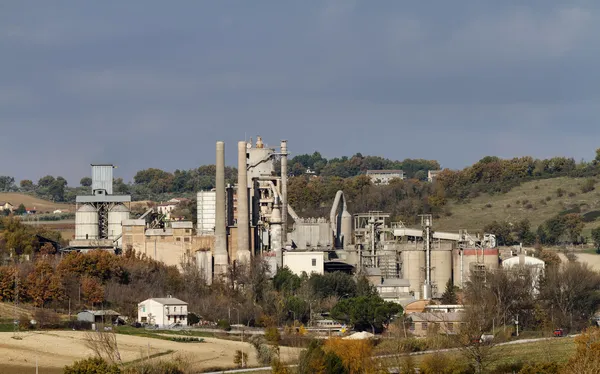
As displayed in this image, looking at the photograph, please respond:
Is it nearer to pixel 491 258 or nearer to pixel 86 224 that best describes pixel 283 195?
pixel 86 224

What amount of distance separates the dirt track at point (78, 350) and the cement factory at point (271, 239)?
25.9 m

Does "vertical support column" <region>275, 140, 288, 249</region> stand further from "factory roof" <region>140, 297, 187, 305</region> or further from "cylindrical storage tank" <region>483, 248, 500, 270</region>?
"cylindrical storage tank" <region>483, 248, 500, 270</region>

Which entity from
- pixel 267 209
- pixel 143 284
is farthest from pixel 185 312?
pixel 267 209

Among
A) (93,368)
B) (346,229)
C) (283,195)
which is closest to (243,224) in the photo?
(283,195)

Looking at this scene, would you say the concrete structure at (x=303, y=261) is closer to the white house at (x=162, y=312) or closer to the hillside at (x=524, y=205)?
the white house at (x=162, y=312)

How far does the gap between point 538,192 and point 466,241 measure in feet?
219

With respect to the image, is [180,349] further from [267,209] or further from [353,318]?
[267,209]

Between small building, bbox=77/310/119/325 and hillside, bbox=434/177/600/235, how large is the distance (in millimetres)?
75276

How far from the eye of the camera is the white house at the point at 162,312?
109938 mm

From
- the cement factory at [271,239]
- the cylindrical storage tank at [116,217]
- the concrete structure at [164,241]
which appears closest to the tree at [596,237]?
the cement factory at [271,239]

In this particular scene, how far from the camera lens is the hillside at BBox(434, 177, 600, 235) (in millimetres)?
180250

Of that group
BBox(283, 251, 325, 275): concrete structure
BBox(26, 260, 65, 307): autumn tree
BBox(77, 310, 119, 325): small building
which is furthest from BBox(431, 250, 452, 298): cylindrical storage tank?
BBox(26, 260, 65, 307): autumn tree

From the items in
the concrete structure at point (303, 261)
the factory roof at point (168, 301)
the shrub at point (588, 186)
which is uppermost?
the shrub at point (588, 186)

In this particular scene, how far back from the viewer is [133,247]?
420ft
